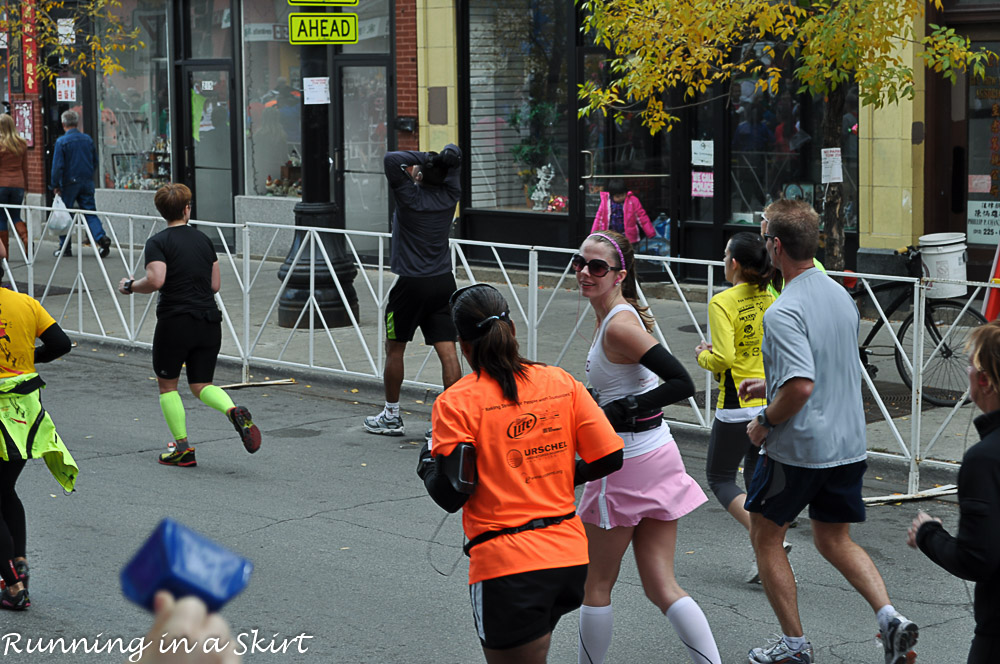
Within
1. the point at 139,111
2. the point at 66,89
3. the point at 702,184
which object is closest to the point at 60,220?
the point at 702,184

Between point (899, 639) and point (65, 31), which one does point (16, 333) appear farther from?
point (65, 31)

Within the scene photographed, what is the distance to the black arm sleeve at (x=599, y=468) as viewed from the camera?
4.03 metres

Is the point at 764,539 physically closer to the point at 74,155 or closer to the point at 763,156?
the point at 763,156

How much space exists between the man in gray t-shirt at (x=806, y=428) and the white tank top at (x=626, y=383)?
445 mm

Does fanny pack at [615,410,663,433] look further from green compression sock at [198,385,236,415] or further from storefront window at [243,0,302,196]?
storefront window at [243,0,302,196]

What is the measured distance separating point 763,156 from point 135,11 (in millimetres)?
11526

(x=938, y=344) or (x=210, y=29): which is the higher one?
(x=210, y=29)

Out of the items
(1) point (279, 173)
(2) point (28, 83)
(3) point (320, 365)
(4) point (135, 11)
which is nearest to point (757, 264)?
(3) point (320, 365)

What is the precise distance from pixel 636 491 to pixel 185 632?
10.8 ft

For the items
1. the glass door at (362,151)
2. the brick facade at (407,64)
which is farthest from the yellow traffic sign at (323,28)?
the glass door at (362,151)

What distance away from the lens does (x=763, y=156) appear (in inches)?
563

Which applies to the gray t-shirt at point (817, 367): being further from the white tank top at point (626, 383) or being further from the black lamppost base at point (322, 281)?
the black lamppost base at point (322, 281)

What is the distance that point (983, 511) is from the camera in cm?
348

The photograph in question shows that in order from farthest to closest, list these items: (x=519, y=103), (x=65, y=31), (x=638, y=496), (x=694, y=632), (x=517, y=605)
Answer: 1. (x=65, y=31)
2. (x=519, y=103)
3. (x=638, y=496)
4. (x=694, y=632)
5. (x=517, y=605)
